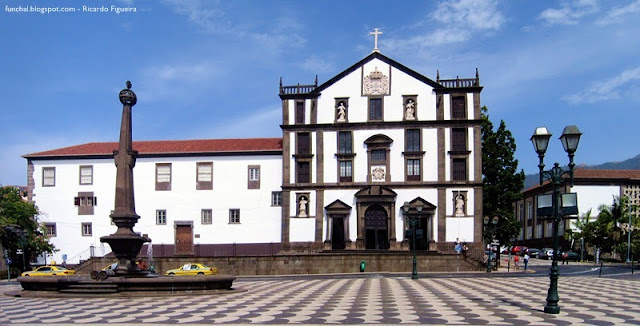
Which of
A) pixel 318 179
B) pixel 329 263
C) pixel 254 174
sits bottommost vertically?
pixel 329 263

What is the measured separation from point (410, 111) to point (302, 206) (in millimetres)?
11534

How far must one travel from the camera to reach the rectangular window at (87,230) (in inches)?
2128

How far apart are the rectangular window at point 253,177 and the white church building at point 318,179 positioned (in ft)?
0.27

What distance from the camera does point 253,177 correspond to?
177ft

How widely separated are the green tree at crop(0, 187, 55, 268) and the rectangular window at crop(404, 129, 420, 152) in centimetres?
2981

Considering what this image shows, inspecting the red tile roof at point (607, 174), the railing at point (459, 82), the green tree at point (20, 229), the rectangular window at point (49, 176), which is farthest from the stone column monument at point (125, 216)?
the red tile roof at point (607, 174)

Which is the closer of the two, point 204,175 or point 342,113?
point 342,113

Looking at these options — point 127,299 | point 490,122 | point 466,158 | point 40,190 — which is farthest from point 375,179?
point 127,299

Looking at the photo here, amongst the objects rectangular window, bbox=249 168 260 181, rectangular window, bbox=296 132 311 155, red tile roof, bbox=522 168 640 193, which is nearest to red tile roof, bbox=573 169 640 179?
red tile roof, bbox=522 168 640 193

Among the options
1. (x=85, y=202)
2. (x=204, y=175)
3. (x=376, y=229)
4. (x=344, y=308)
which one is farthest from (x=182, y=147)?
(x=344, y=308)

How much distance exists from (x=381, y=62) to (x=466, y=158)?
404 inches

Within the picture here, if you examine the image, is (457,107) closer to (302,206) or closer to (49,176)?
(302,206)

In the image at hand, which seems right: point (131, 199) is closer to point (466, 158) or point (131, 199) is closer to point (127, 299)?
point (127, 299)

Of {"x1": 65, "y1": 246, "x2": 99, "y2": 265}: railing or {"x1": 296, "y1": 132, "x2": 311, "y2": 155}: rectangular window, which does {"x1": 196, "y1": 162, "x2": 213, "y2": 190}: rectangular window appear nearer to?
{"x1": 296, "y1": 132, "x2": 311, "y2": 155}: rectangular window
